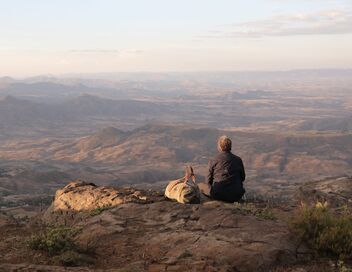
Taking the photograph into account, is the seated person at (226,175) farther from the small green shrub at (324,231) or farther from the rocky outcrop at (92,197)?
the small green shrub at (324,231)

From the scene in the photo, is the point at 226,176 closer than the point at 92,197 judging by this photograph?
Yes

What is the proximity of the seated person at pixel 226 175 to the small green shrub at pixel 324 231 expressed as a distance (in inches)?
110

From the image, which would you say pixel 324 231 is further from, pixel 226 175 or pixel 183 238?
pixel 226 175

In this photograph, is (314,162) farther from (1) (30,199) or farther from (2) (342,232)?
(2) (342,232)

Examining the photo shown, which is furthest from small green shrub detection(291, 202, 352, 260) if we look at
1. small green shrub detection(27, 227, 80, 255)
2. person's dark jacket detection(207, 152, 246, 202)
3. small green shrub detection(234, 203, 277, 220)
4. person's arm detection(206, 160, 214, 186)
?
small green shrub detection(27, 227, 80, 255)

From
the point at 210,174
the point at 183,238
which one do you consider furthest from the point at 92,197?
the point at 183,238

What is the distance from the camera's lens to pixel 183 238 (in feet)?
29.8

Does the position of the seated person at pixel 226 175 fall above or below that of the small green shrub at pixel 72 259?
above

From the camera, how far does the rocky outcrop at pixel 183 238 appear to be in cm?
802

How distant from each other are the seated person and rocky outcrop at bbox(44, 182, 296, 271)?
1.70ft

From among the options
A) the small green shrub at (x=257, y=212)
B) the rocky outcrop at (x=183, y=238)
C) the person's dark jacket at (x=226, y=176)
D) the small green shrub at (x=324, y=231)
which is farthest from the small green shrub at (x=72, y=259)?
the person's dark jacket at (x=226, y=176)

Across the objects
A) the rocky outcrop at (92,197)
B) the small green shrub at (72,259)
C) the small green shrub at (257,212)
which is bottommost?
the rocky outcrop at (92,197)

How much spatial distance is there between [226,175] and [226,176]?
0.11ft

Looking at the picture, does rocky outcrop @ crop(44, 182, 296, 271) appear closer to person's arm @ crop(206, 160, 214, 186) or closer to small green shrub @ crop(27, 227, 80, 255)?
small green shrub @ crop(27, 227, 80, 255)
